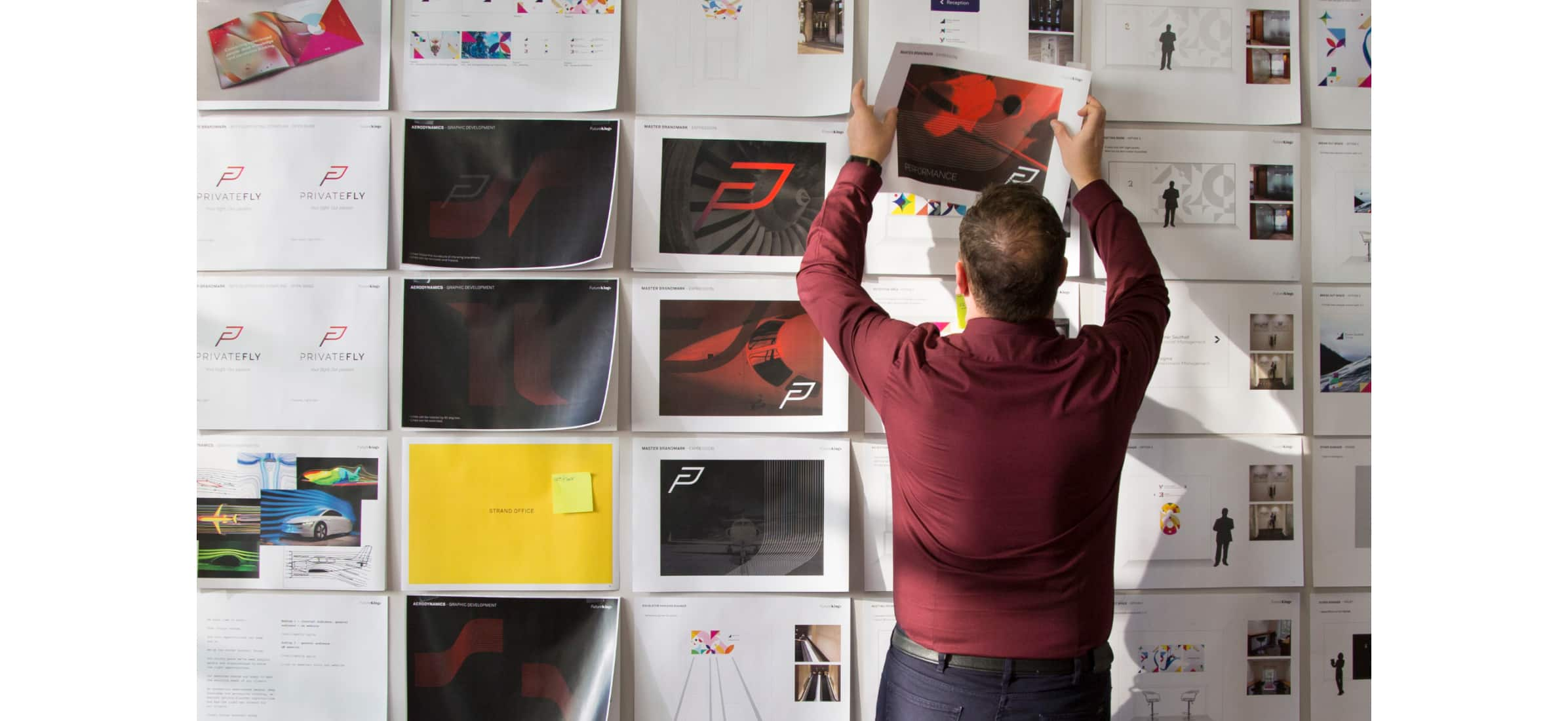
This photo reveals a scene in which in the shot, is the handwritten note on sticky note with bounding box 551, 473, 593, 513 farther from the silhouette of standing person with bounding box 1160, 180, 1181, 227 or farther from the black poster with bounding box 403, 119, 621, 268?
the silhouette of standing person with bounding box 1160, 180, 1181, 227

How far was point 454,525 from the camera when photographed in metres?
1.62

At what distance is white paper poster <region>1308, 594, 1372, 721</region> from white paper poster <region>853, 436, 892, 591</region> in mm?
906

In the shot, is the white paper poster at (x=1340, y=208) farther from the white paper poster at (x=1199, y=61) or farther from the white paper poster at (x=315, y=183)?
the white paper poster at (x=315, y=183)

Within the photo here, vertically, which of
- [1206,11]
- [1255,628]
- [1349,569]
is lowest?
[1255,628]

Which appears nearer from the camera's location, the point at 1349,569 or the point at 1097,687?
the point at 1097,687

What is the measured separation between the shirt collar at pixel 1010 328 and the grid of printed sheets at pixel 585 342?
1.21ft

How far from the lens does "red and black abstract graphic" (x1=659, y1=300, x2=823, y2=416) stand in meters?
1.61

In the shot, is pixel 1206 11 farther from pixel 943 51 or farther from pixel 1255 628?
pixel 1255 628

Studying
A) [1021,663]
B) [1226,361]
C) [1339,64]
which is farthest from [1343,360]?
[1021,663]

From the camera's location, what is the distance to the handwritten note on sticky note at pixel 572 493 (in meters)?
1.60

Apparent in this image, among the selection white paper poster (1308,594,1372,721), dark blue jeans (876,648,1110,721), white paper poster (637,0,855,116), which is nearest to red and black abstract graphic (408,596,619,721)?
dark blue jeans (876,648,1110,721)

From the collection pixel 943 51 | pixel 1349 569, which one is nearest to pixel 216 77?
pixel 943 51

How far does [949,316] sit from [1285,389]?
72cm

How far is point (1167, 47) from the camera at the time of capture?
5.34ft
